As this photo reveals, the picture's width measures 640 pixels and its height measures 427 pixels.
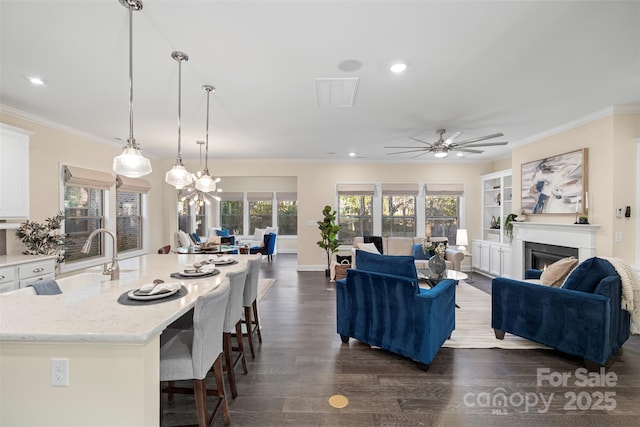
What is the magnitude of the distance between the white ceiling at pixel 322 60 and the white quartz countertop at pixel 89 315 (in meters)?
1.83

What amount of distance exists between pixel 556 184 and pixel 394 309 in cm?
362

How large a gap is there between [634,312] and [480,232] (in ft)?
14.8

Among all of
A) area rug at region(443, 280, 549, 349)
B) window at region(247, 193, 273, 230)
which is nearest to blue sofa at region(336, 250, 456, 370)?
area rug at region(443, 280, 549, 349)

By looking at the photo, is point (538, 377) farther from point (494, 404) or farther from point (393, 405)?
point (393, 405)

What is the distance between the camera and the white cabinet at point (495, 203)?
19.9 ft

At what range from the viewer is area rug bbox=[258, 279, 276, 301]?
4.89 meters

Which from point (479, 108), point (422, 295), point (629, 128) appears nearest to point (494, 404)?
point (422, 295)

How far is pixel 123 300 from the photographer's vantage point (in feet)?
5.44

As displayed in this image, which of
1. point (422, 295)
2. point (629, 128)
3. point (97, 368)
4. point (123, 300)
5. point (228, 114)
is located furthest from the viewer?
point (228, 114)

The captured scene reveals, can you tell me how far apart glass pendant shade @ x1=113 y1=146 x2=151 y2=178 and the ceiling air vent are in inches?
68.5

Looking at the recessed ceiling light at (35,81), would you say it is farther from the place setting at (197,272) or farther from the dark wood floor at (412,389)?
the dark wood floor at (412,389)

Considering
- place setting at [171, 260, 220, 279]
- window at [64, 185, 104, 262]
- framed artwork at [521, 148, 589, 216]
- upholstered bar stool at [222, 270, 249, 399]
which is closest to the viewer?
upholstered bar stool at [222, 270, 249, 399]

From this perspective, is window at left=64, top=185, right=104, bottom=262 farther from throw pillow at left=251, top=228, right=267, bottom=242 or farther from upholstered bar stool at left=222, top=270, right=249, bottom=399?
throw pillow at left=251, top=228, right=267, bottom=242

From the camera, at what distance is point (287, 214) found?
406 inches
